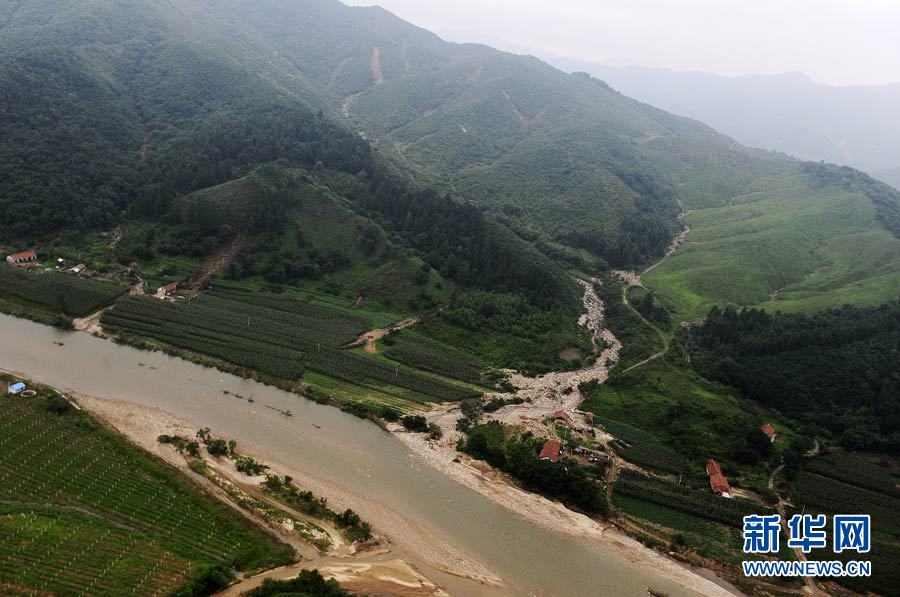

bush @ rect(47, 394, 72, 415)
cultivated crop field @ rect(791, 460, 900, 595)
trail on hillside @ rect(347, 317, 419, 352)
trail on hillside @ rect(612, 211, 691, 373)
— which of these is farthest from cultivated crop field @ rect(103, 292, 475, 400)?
cultivated crop field @ rect(791, 460, 900, 595)

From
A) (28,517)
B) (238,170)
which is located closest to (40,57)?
(238,170)

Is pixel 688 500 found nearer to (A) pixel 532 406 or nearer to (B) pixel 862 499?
(B) pixel 862 499

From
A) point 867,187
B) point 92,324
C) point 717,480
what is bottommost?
point 717,480

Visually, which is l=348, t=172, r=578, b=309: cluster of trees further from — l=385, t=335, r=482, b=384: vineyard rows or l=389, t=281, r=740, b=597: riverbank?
l=385, t=335, r=482, b=384: vineyard rows

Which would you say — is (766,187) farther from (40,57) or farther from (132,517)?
(40,57)

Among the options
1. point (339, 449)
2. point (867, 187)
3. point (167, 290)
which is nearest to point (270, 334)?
point (167, 290)
